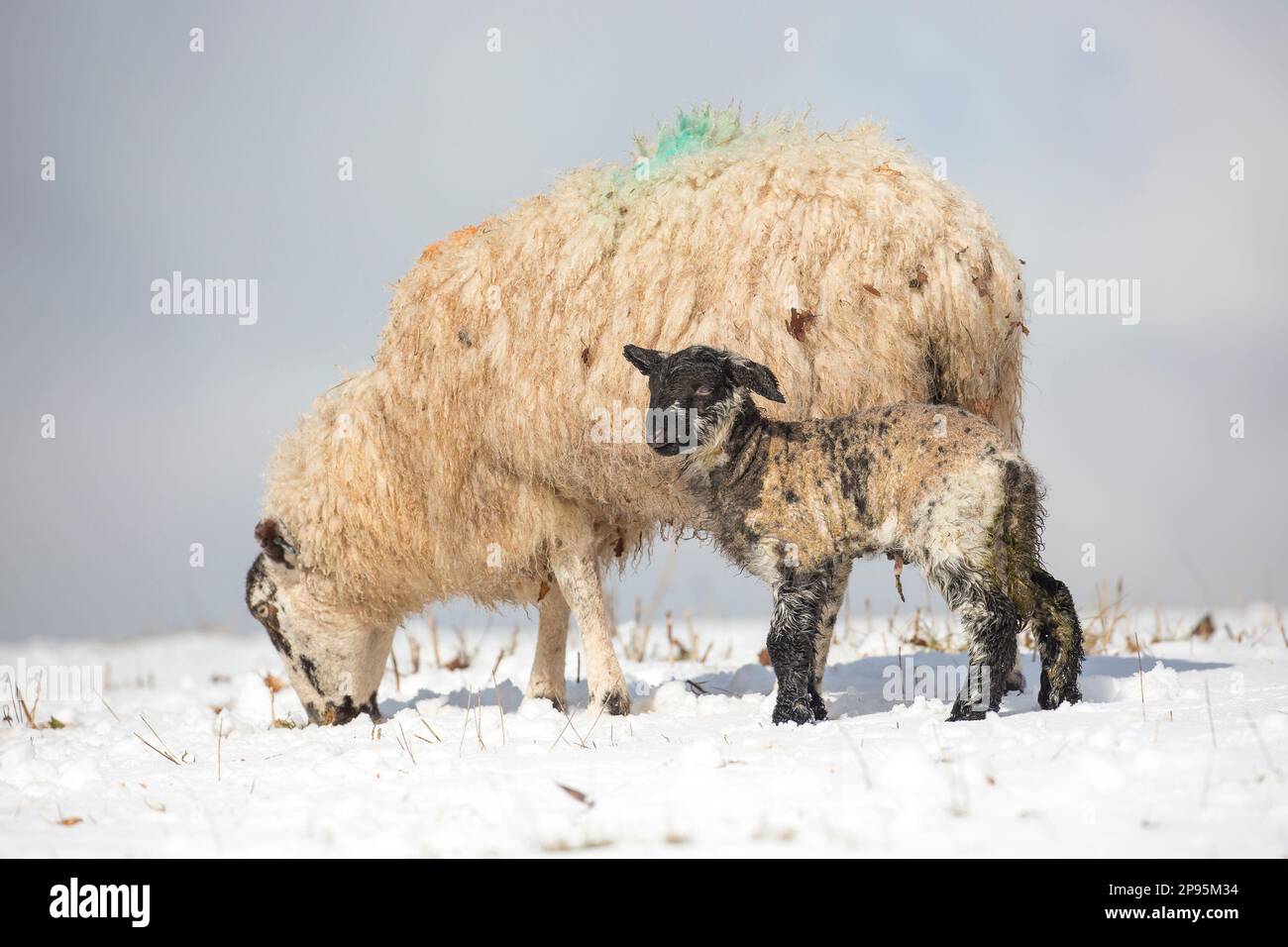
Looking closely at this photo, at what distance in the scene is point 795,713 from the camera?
5984 millimetres

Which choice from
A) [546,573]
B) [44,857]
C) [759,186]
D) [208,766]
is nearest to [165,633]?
[546,573]

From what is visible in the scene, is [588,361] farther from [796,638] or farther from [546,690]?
[546,690]

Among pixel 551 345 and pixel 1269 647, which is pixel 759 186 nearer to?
pixel 551 345

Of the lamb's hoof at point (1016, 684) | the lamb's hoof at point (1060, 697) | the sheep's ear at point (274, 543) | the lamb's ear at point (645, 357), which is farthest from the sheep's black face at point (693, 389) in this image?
the sheep's ear at point (274, 543)

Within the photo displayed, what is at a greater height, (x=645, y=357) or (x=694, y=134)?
(x=694, y=134)

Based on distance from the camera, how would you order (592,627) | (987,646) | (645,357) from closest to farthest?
(987,646) → (645,357) → (592,627)

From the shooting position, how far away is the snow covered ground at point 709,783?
359cm

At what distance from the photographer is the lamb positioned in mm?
5691

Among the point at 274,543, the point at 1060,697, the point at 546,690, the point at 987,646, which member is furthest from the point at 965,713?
the point at 274,543

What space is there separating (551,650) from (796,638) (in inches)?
123

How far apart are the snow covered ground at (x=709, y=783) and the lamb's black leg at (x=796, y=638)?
26 cm

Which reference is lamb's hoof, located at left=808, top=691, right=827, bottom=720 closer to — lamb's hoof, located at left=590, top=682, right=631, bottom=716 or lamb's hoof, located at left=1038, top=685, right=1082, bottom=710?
lamb's hoof, located at left=1038, top=685, right=1082, bottom=710

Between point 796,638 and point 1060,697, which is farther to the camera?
point 1060,697

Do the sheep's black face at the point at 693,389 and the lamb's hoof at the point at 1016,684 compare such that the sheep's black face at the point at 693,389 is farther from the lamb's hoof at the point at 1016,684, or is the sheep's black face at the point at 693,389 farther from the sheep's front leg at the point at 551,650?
the sheep's front leg at the point at 551,650
